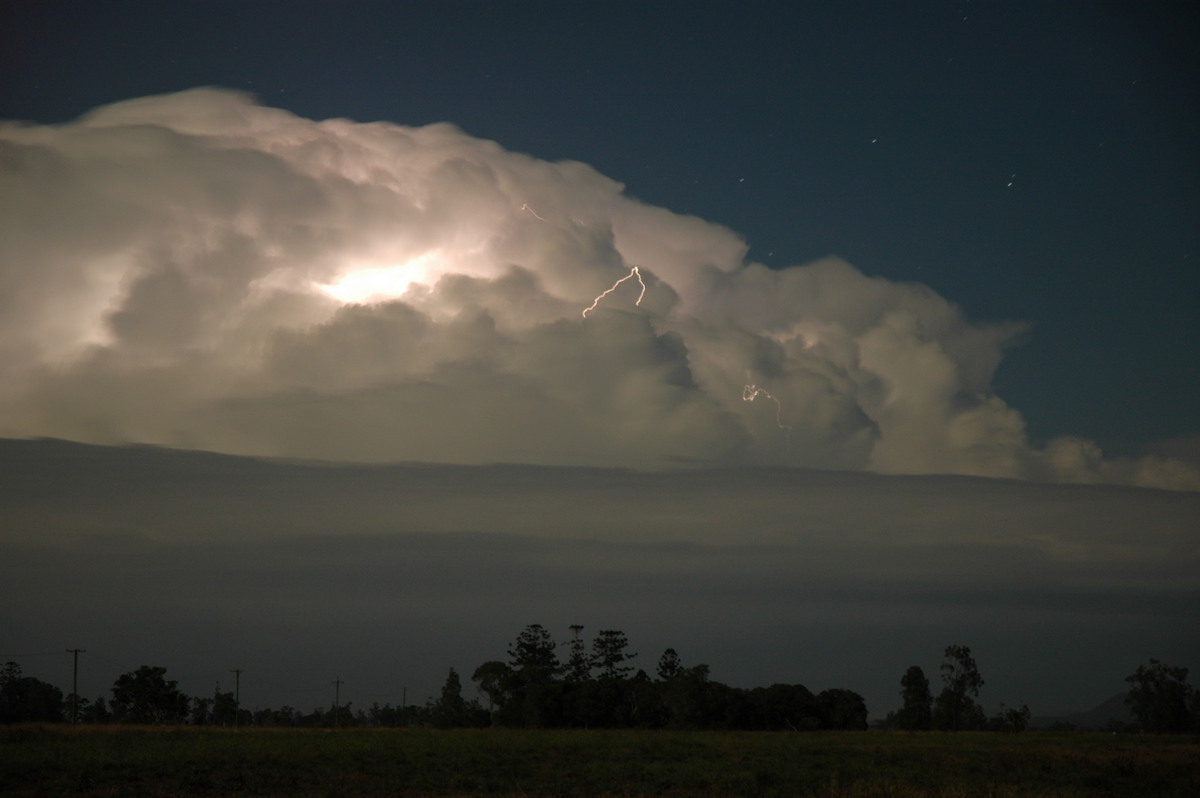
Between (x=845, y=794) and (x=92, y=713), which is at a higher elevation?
(x=845, y=794)

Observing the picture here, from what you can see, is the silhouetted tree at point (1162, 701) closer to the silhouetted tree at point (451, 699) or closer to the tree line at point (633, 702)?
the tree line at point (633, 702)

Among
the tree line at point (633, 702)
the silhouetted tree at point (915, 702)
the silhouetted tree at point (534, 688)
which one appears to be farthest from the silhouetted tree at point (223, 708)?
the silhouetted tree at point (915, 702)

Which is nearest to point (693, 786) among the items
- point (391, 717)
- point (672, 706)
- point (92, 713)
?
point (672, 706)

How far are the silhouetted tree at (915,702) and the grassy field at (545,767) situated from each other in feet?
190

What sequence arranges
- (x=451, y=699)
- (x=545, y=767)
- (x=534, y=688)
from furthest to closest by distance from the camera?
(x=451, y=699) < (x=534, y=688) < (x=545, y=767)

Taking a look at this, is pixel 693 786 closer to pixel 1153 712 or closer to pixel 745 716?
pixel 745 716

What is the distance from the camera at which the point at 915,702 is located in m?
105

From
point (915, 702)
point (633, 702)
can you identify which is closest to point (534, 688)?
point (633, 702)

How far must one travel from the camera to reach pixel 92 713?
108 meters

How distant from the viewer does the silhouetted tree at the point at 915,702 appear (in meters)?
102

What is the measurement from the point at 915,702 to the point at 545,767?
274 feet

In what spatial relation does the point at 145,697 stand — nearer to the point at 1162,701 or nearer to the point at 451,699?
the point at 451,699

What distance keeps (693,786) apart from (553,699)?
50518 millimetres

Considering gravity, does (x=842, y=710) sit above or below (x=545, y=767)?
below
